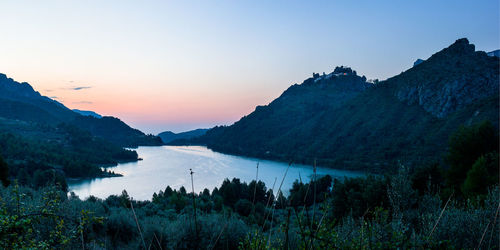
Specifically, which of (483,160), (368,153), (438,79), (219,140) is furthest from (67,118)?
(483,160)

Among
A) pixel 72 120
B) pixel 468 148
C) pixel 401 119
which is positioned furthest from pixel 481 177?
pixel 72 120

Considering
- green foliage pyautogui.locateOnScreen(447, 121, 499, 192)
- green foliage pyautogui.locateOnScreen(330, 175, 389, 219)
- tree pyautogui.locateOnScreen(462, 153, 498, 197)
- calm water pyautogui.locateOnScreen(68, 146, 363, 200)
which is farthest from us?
calm water pyautogui.locateOnScreen(68, 146, 363, 200)

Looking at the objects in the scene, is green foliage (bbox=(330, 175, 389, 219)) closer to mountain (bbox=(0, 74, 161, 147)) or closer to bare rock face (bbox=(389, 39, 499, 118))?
bare rock face (bbox=(389, 39, 499, 118))

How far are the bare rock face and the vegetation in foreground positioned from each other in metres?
32.0

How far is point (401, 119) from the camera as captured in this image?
167ft

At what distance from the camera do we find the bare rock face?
44531 millimetres

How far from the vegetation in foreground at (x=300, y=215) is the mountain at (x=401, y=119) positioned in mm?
17613

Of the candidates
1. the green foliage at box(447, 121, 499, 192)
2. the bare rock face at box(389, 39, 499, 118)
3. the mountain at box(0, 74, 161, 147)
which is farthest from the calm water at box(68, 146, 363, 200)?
the mountain at box(0, 74, 161, 147)

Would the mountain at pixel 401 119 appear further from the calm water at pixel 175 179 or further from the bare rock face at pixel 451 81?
the calm water at pixel 175 179

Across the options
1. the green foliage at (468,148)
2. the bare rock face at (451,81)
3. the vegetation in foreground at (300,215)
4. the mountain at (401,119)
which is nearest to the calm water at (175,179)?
the mountain at (401,119)

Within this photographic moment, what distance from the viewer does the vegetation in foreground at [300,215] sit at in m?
2.14

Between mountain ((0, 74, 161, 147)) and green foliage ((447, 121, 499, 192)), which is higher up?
mountain ((0, 74, 161, 147))

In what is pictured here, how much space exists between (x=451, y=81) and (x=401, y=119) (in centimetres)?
954

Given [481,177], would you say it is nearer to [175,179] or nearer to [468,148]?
[468,148]
